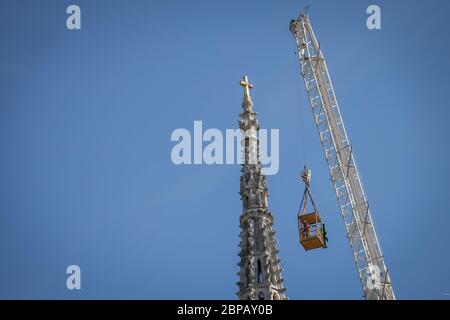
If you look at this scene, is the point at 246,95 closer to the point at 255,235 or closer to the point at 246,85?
the point at 246,85

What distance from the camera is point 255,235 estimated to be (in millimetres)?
97562

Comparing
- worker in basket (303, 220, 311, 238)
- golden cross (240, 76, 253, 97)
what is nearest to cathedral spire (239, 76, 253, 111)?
golden cross (240, 76, 253, 97)

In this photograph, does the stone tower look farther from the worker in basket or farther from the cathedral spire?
the worker in basket

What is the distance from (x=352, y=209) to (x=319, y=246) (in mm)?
14278

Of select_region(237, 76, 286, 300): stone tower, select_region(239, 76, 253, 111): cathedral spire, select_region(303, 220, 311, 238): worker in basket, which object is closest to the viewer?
select_region(237, 76, 286, 300): stone tower

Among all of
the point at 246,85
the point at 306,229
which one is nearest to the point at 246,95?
the point at 246,85

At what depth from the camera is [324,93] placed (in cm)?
13775

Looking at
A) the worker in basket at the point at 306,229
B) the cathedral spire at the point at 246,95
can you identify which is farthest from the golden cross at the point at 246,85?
the worker in basket at the point at 306,229

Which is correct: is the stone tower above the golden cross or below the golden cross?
below

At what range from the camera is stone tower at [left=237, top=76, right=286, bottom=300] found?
93688 mm

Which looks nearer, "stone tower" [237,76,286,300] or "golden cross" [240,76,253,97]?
"stone tower" [237,76,286,300]

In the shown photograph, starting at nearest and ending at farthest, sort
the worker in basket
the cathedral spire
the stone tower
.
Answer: the stone tower < the cathedral spire < the worker in basket
